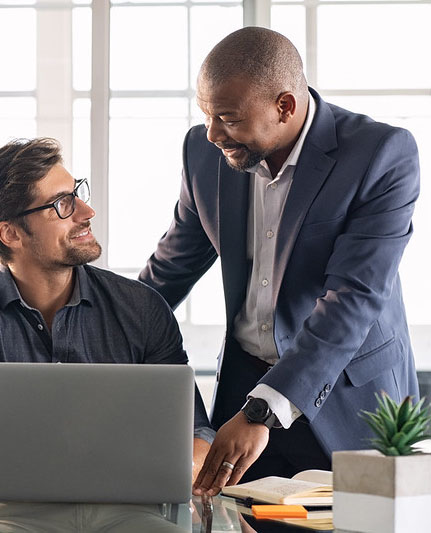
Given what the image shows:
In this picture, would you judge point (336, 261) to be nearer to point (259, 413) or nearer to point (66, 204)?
point (259, 413)

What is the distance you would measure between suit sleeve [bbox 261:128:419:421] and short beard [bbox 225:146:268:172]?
24 cm

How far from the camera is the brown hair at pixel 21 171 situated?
7.30ft

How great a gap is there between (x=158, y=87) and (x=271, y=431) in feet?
6.83

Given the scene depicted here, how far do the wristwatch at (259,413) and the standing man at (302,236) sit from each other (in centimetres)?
15

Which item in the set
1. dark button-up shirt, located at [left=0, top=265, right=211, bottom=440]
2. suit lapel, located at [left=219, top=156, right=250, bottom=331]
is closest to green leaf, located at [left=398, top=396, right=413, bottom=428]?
dark button-up shirt, located at [left=0, top=265, right=211, bottom=440]

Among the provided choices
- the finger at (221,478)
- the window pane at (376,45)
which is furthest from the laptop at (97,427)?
the window pane at (376,45)

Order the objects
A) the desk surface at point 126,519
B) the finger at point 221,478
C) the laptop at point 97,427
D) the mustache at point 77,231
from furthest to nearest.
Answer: the mustache at point 77,231, the finger at point 221,478, the laptop at point 97,427, the desk surface at point 126,519

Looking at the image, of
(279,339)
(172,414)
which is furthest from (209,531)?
(279,339)

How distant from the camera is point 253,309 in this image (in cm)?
216

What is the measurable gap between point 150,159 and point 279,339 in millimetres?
1895

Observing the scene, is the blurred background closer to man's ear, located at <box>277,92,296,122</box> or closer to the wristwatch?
man's ear, located at <box>277,92,296,122</box>

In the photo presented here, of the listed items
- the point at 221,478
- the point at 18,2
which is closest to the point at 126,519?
the point at 221,478

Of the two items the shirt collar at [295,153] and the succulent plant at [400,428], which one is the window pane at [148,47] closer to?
the shirt collar at [295,153]

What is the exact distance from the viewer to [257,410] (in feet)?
5.73
